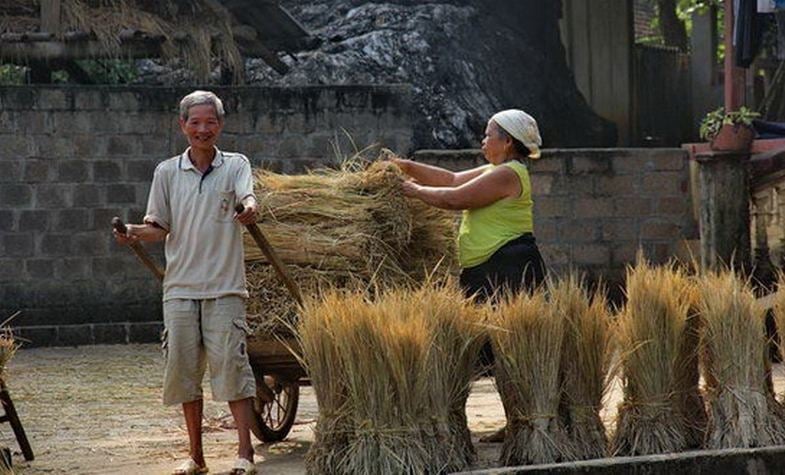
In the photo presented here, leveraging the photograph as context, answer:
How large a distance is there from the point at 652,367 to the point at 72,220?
7609 millimetres

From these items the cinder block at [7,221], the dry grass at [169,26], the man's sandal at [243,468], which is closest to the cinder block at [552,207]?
the dry grass at [169,26]

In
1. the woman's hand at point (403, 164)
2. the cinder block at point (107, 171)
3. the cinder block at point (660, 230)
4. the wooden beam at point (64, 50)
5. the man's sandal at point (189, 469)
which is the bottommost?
the man's sandal at point (189, 469)

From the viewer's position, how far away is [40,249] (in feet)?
44.9

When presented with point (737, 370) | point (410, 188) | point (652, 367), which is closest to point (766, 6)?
point (410, 188)

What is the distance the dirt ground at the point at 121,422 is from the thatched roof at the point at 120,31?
3.08 meters

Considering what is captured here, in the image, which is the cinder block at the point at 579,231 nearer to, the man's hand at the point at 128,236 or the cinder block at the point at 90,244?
the cinder block at the point at 90,244

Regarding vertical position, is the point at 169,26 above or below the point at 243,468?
above

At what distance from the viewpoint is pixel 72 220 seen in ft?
45.0

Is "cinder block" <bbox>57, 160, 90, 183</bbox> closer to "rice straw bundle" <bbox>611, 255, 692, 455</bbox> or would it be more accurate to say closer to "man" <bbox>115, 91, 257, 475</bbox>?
"man" <bbox>115, 91, 257, 475</bbox>

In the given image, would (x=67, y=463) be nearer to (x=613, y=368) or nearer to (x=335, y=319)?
(x=335, y=319)

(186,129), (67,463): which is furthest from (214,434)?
(186,129)

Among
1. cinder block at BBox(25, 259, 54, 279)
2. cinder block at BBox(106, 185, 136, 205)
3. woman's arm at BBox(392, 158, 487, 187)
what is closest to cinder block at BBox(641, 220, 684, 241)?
cinder block at BBox(106, 185, 136, 205)

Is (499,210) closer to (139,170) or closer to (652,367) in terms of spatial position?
(652,367)

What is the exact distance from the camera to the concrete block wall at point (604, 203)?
13375 millimetres
